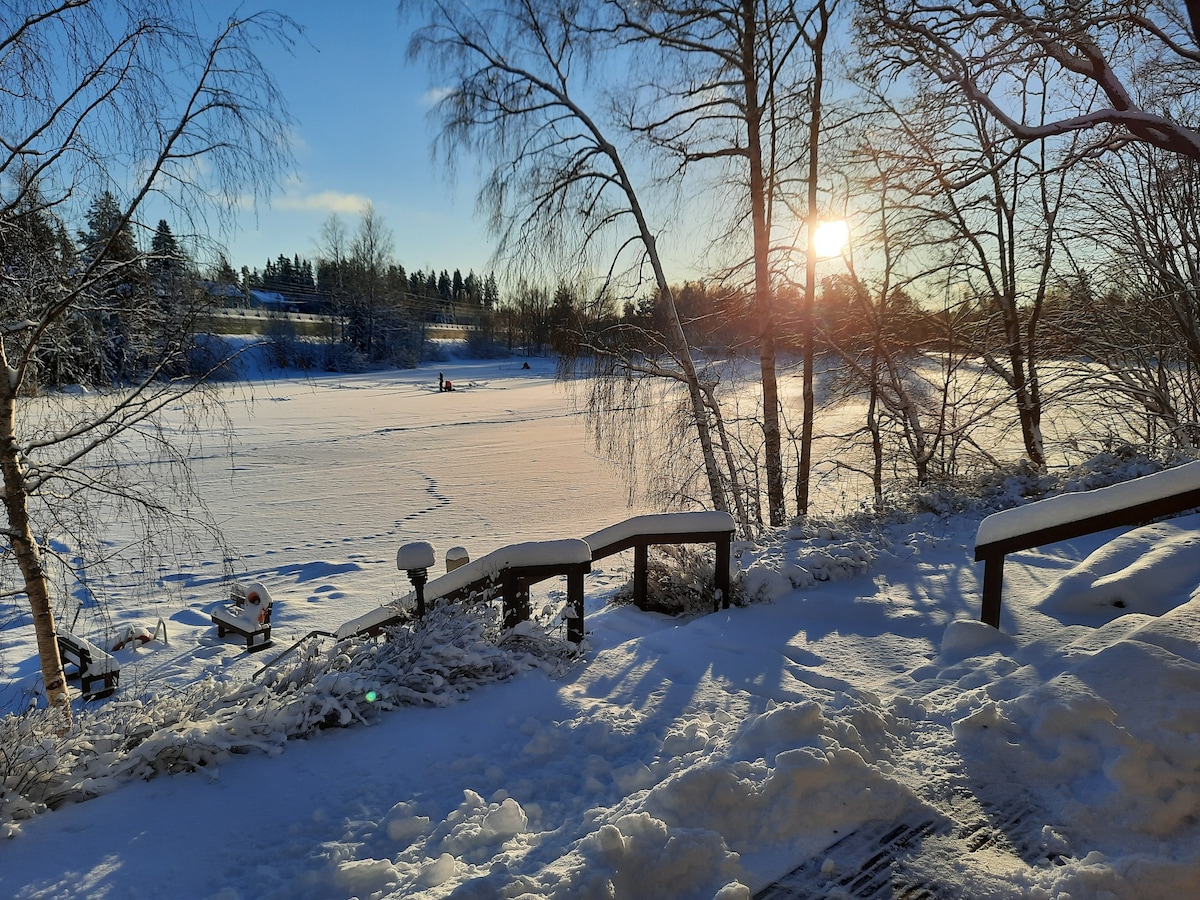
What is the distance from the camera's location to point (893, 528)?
7.44 metres

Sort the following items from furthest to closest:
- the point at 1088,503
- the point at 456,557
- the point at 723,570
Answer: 1. the point at 456,557
2. the point at 723,570
3. the point at 1088,503

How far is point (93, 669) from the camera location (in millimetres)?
7000

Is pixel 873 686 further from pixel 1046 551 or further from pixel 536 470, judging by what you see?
pixel 536 470

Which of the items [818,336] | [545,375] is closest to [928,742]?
[818,336]

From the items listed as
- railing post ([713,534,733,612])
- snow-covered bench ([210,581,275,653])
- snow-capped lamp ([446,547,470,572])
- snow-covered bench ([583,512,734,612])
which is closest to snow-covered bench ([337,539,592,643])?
snow-covered bench ([583,512,734,612])

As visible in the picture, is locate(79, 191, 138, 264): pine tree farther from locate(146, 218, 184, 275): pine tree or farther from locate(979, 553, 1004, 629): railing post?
locate(979, 553, 1004, 629): railing post

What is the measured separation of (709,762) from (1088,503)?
2814 mm

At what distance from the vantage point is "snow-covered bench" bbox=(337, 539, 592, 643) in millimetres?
4270

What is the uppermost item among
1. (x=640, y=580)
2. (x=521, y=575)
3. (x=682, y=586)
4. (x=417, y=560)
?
(x=417, y=560)

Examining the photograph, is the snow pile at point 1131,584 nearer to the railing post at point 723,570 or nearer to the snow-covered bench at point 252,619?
the railing post at point 723,570

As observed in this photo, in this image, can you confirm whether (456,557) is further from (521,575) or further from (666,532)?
(666,532)

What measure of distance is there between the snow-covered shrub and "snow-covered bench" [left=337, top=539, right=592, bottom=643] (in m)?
1.36

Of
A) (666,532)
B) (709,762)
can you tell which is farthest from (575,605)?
(709,762)

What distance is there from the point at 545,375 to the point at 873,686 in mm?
53752
